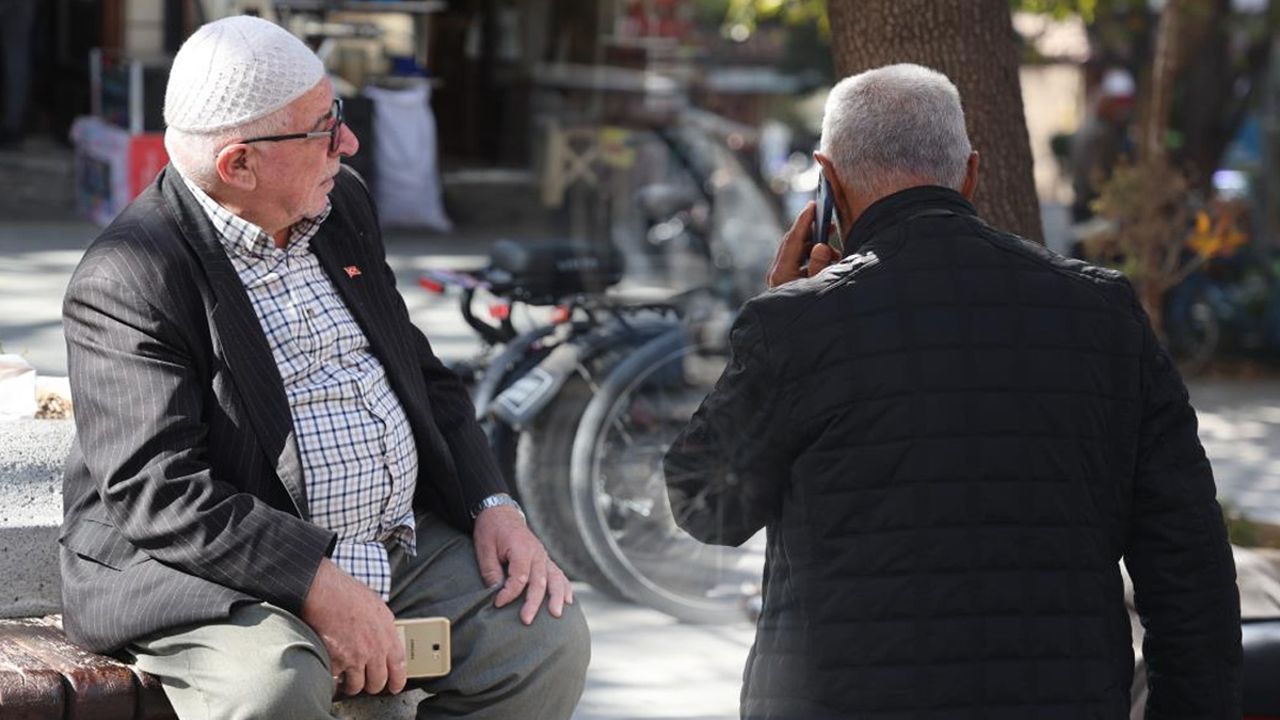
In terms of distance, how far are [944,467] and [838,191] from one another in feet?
1.45

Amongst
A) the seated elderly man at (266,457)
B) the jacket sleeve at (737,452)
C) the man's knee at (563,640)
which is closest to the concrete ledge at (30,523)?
the seated elderly man at (266,457)

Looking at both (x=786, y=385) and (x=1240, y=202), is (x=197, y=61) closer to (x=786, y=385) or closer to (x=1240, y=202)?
(x=786, y=385)

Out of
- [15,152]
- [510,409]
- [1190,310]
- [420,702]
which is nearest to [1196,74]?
[1190,310]

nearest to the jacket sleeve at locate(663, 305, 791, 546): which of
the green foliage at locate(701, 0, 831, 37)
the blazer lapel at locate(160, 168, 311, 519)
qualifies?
the blazer lapel at locate(160, 168, 311, 519)

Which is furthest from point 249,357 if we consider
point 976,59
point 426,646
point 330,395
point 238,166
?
point 976,59

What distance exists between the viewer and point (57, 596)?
3355mm

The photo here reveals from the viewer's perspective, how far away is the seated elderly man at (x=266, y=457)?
2.86m

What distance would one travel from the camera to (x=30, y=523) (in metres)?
3.29

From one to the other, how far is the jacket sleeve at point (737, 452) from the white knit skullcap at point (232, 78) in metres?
0.98

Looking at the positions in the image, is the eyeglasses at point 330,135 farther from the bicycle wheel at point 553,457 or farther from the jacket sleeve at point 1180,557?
the bicycle wheel at point 553,457

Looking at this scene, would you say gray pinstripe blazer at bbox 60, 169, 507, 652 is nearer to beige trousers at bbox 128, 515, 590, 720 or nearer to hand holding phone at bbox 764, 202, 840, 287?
beige trousers at bbox 128, 515, 590, 720

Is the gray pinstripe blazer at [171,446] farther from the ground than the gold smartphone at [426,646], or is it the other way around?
the gray pinstripe blazer at [171,446]

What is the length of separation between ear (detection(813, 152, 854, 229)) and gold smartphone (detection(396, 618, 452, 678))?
101 cm

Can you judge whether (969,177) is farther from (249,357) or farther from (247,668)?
(247,668)
